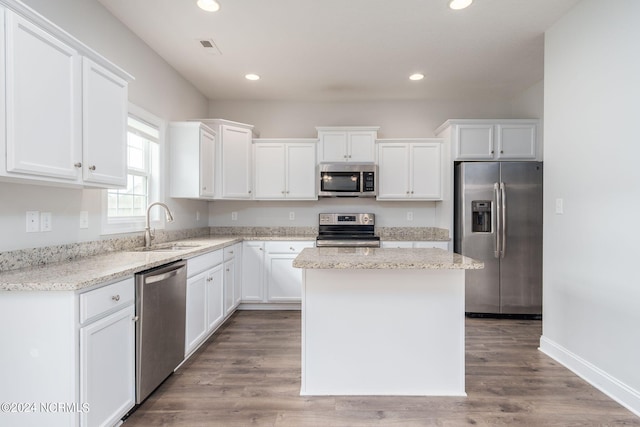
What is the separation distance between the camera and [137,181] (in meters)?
2.95

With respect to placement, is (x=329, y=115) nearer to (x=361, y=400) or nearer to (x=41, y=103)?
(x=41, y=103)

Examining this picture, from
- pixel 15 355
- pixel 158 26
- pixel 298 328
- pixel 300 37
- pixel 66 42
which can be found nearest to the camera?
pixel 15 355

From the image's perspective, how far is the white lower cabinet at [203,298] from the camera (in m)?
2.50

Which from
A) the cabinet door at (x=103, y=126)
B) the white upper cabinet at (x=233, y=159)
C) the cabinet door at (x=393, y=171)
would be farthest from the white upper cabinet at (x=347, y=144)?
the cabinet door at (x=103, y=126)

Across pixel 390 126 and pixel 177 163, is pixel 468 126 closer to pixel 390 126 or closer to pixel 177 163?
pixel 390 126

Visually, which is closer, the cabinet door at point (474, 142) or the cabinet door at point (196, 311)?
the cabinet door at point (196, 311)

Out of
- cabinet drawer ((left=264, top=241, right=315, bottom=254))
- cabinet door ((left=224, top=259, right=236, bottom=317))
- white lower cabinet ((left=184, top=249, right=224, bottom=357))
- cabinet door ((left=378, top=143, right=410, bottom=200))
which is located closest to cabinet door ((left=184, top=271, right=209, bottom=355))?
white lower cabinet ((left=184, top=249, right=224, bottom=357))

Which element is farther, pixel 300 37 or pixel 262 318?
pixel 262 318

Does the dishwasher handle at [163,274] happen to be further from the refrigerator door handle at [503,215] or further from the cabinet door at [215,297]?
the refrigerator door handle at [503,215]

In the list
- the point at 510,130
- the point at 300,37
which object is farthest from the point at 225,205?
the point at 510,130

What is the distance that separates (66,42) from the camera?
1621mm

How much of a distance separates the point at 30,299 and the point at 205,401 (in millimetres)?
1164

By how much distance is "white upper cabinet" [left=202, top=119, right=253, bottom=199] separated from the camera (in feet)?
12.4

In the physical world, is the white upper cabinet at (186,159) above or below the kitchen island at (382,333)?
above
